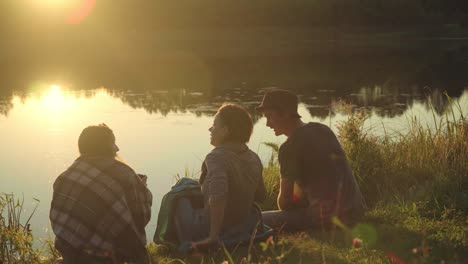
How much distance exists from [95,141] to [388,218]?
2389 millimetres

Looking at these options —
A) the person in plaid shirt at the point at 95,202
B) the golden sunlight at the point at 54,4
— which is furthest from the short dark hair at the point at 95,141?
the golden sunlight at the point at 54,4

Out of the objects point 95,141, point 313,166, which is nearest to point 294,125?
point 313,166

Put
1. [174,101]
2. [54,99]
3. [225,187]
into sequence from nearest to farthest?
[225,187]
[174,101]
[54,99]

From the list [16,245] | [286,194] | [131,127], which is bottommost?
[16,245]

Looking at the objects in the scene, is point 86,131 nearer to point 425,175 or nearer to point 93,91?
point 425,175

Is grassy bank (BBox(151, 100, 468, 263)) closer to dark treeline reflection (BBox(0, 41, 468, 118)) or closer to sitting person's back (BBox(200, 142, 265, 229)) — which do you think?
sitting person's back (BBox(200, 142, 265, 229))

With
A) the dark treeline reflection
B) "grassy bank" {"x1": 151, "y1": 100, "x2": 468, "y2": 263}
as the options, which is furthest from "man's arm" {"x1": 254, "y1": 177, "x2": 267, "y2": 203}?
the dark treeline reflection

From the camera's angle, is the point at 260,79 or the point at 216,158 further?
the point at 260,79

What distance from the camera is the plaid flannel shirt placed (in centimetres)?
382

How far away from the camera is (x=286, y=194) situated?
446cm

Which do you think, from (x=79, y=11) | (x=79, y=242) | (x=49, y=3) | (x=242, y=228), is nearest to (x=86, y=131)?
(x=79, y=242)

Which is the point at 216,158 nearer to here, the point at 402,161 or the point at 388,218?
the point at 388,218

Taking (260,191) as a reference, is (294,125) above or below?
above

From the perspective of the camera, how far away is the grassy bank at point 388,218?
3885mm
